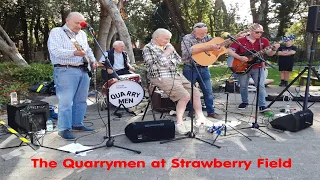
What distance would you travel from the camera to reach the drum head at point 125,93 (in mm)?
4680

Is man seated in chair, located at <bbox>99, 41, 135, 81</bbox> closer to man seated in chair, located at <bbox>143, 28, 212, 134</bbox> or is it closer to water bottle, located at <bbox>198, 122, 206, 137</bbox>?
man seated in chair, located at <bbox>143, 28, 212, 134</bbox>

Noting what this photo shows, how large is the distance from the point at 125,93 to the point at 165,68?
903 mm

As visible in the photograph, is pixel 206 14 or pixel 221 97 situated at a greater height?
pixel 206 14

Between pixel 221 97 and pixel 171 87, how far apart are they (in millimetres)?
3340

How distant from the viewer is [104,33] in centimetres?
1249

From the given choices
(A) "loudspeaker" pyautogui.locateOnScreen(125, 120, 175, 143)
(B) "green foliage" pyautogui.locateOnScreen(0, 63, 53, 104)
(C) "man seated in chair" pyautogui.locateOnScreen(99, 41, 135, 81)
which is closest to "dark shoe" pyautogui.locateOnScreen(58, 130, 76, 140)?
(A) "loudspeaker" pyautogui.locateOnScreen(125, 120, 175, 143)

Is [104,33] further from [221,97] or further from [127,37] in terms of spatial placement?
[221,97]

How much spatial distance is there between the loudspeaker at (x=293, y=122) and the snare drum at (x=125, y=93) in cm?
216

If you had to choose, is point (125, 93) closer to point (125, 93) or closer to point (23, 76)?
point (125, 93)

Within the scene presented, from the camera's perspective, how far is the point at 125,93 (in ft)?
15.7

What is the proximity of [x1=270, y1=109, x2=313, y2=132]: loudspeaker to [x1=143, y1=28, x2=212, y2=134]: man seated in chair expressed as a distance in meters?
1.00

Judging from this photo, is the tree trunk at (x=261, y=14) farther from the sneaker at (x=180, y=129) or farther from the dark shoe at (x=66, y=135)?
the dark shoe at (x=66, y=135)

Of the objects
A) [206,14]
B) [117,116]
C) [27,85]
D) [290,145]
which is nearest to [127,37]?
[27,85]

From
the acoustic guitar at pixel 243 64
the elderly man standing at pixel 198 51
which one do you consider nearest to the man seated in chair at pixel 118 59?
the elderly man standing at pixel 198 51
